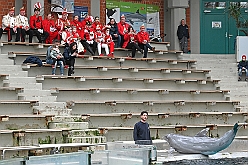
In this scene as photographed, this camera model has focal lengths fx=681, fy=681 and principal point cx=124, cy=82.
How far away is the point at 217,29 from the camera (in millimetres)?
28031

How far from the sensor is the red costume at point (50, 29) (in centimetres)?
2211

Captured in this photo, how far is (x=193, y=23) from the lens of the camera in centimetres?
2767

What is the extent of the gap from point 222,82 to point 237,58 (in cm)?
182

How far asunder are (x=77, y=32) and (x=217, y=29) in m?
7.83

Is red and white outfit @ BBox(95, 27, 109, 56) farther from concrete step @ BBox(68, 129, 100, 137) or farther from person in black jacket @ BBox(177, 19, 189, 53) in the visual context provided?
concrete step @ BBox(68, 129, 100, 137)

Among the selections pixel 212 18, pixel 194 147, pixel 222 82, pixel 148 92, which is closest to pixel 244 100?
pixel 222 82

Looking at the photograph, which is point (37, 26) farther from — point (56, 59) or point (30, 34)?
point (56, 59)

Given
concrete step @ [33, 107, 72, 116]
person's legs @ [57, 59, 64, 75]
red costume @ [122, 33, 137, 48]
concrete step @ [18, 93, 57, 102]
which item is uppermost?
red costume @ [122, 33, 137, 48]

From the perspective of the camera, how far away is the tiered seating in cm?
1692

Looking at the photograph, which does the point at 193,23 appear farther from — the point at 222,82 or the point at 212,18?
the point at 222,82

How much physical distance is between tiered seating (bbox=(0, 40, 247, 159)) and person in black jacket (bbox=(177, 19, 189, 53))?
83.1 inches

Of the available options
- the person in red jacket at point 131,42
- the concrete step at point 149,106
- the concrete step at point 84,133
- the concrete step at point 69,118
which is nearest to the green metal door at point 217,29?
the person in red jacket at point 131,42

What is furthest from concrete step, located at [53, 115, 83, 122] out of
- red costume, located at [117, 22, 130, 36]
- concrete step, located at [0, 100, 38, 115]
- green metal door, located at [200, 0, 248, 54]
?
green metal door, located at [200, 0, 248, 54]

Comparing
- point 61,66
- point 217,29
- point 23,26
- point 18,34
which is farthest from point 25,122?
point 217,29
